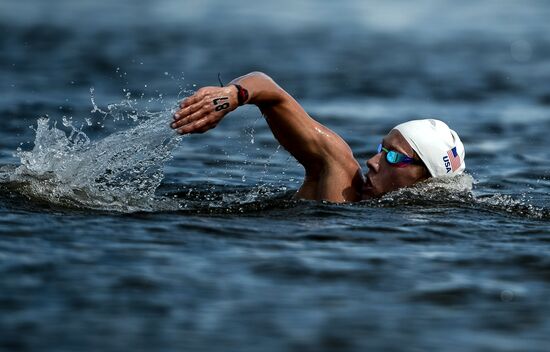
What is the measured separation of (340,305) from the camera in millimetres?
7816

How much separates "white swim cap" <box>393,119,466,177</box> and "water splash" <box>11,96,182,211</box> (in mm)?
1944

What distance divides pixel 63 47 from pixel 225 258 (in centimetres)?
1922

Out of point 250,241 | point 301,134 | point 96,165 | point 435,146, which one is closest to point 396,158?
point 435,146

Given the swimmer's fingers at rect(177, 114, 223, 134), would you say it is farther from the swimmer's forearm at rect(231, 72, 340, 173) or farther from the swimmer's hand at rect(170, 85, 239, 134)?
the swimmer's forearm at rect(231, 72, 340, 173)

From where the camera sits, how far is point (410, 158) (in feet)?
34.7

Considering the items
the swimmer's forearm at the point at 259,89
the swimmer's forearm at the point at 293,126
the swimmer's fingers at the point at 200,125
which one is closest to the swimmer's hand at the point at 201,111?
the swimmer's fingers at the point at 200,125

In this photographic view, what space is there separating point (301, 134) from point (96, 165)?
6.26 ft

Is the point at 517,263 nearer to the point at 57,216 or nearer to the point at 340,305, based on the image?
the point at 340,305

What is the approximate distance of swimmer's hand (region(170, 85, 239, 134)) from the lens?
8797 millimetres

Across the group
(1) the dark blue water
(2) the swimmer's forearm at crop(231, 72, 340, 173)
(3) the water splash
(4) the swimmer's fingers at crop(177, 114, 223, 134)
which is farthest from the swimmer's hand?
(3) the water splash

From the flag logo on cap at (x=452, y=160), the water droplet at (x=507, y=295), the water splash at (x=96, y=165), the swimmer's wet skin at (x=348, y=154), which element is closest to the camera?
the water droplet at (x=507, y=295)

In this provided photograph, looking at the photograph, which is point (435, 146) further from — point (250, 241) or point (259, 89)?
point (250, 241)

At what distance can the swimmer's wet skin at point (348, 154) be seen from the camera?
33.0 ft

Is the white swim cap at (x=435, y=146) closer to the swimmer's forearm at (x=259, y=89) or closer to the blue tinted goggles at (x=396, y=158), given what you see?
the blue tinted goggles at (x=396, y=158)
